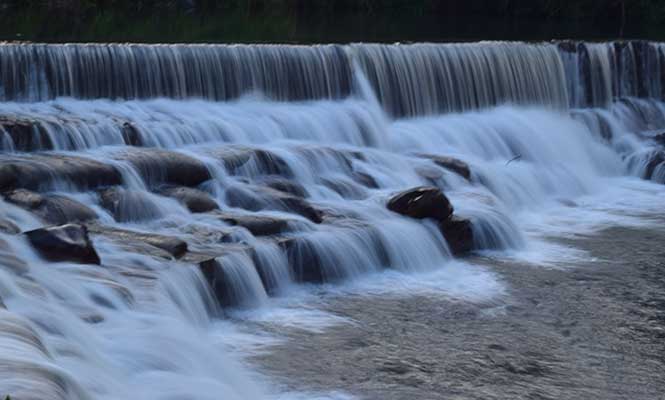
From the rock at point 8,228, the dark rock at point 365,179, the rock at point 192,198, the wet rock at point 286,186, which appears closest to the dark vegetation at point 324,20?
the dark rock at point 365,179

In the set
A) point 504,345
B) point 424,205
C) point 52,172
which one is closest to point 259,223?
point 52,172

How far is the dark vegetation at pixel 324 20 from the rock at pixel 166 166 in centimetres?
822

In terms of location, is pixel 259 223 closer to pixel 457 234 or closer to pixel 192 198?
pixel 192 198

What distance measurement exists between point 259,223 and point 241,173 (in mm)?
2025

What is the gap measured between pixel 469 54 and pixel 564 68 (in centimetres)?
275

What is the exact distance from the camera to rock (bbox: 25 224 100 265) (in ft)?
36.1

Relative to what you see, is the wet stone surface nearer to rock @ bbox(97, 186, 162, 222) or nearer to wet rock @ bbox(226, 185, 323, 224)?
wet rock @ bbox(226, 185, 323, 224)

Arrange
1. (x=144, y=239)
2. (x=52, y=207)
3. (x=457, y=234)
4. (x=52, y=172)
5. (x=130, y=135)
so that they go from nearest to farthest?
(x=144, y=239) < (x=52, y=207) < (x=52, y=172) < (x=457, y=234) < (x=130, y=135)

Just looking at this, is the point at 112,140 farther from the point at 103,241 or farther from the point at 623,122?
the point at 623,122

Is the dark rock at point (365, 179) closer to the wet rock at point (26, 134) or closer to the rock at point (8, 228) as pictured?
the wet rock at point (26, 134)

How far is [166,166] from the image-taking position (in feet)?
46.8

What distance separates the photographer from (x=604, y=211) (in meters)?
18.4

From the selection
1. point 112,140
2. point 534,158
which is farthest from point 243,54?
point 534,158

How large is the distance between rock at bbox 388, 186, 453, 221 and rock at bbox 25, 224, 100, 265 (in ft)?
15.0
